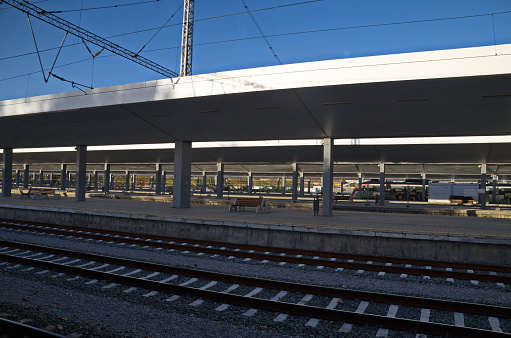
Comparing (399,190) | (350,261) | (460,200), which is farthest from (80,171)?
(460,200)

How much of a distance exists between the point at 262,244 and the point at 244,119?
20.9 feet

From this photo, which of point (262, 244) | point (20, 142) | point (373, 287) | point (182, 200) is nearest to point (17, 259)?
point (262, 244)

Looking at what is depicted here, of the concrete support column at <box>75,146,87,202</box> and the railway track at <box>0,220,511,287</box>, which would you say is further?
the concrete support column at <box>75,146,87,202</box>

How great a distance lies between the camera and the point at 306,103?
13.7 m

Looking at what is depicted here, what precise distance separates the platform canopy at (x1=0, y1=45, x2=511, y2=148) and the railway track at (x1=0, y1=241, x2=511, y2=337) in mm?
6994

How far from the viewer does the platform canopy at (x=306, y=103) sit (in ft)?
35.0

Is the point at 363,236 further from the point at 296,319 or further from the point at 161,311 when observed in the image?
the point at 161,311

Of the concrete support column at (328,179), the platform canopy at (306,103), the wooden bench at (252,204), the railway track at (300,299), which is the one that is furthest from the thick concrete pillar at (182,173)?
the railway track at (300,299)

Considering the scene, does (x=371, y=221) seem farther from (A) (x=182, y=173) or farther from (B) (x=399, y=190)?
(B) (x=399, y=190)

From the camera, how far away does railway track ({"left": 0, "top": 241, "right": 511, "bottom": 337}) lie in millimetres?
5293

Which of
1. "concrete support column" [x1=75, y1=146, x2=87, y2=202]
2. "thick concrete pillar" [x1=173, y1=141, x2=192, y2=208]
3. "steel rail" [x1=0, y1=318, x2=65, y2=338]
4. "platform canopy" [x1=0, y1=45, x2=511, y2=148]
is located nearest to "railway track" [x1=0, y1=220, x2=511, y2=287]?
"platform canopy" [x1=0, y1=45, x2=511, y2=148]

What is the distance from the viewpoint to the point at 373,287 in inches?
297

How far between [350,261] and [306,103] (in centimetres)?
633

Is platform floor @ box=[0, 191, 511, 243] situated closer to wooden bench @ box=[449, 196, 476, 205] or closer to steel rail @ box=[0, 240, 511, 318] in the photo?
steel rail @ box=[0, 240, 511, 318]
